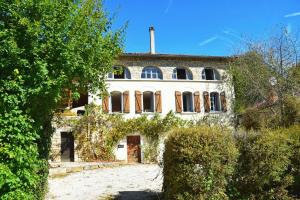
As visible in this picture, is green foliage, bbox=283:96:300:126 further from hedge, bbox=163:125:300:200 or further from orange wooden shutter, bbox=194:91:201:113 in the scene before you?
hedge, bbox=163:125:300:200

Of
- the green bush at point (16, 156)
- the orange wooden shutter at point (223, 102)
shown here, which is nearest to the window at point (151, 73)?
the orange wooden shutter at point (223, 102)

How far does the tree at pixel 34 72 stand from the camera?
26.9 feet

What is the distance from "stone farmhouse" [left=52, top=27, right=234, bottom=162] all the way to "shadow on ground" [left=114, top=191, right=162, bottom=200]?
13.8m

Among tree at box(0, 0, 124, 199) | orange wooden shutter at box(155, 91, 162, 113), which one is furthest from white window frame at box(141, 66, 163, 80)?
tree at box(0, 0, 124, 199)

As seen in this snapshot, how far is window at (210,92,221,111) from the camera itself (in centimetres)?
2903

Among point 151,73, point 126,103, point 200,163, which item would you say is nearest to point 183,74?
point 151,73

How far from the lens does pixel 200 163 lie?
8617mm

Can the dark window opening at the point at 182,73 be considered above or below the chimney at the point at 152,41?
below

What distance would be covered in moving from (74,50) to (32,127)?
2220 mm

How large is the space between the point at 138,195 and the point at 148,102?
18.7 m

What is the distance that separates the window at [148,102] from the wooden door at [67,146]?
605 centimetres

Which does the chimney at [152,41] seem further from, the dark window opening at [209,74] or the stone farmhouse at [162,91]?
the dark window opening at [209,74]

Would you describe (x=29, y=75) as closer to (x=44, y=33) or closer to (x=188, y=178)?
(x=44, y=33)

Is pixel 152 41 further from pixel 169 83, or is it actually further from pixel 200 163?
pixel 200 163
